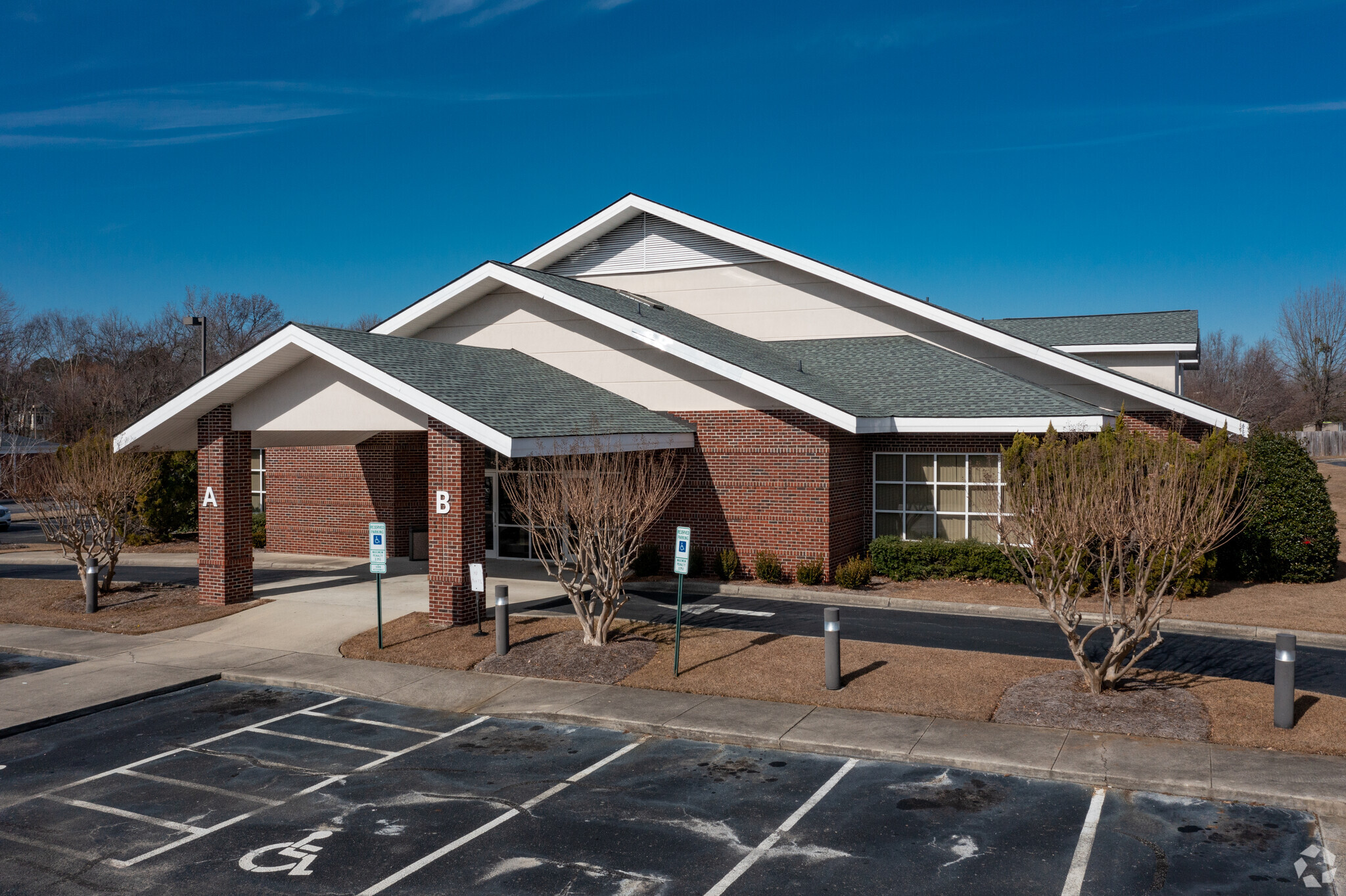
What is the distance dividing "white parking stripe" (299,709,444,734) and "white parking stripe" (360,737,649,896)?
212 centimetres

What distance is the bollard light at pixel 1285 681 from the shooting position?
31.6 ft

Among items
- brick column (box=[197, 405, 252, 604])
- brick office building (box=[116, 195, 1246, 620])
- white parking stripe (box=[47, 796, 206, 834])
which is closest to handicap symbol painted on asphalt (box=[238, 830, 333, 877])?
white parking stripe (box=[47, 796, 206, 834])

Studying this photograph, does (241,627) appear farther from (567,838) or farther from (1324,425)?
(1324,425)

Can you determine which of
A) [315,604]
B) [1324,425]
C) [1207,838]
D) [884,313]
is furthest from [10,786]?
[1324,425]

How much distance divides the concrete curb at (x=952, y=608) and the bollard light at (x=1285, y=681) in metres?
4.08

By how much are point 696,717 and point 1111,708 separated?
14.6ft

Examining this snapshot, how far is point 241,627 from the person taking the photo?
15.8 meters

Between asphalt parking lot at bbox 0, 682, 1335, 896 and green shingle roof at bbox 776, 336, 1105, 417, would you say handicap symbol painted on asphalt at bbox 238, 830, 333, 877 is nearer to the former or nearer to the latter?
asphalt parking lot at bbox 0, 682, 1335, 896

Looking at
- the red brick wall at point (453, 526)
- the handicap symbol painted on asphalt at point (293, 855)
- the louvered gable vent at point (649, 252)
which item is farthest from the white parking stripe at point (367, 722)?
the louvered gable vent at point (649, 252)

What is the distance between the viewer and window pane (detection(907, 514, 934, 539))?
2020 cm

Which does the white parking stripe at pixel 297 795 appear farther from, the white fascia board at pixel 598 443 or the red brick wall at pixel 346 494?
the red brick wall at pixel 346 494

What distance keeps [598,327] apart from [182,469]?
1613 cm

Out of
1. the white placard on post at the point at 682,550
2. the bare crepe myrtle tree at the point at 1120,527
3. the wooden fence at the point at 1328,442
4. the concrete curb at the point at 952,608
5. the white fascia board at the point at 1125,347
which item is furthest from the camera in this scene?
the wooden fence at the point at 1328,442

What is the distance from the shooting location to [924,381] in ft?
67.7
